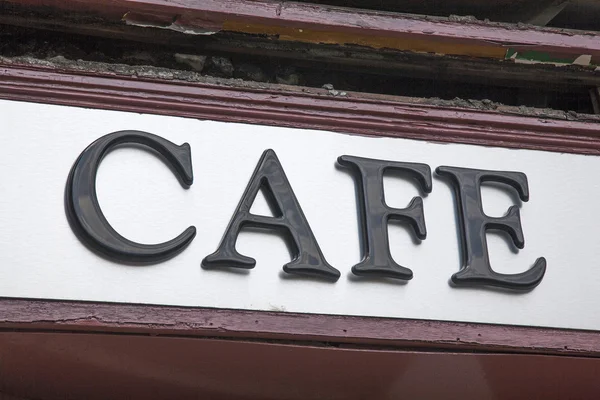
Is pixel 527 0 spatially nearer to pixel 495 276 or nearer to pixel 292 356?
pixel 495 276

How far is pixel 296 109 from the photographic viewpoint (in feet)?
7.96

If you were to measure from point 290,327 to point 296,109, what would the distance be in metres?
0.68

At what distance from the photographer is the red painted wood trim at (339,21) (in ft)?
7.99

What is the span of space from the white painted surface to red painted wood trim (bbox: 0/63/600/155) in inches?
1.4

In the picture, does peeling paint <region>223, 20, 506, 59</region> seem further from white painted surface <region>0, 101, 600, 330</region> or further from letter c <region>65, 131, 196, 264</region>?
letter c <region>65, 131, 196, 264</region>

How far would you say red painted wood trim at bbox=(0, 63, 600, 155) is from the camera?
2.28 metres

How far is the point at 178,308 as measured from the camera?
212 centimetres

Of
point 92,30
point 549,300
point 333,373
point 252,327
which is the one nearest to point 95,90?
point 92,30

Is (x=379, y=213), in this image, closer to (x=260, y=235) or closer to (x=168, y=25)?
(x=260, y=235)

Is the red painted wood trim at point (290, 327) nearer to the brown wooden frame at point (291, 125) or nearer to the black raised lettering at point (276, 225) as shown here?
the brown wooden frame at point (291, 125)

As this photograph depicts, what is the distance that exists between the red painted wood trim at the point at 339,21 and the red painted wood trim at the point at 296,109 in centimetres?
22

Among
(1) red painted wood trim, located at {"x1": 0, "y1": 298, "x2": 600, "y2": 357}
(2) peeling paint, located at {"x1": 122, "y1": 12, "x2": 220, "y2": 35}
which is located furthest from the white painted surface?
(2) peeling paint, located at {"x1": 122, "y1": 12, "x2": 220, "y2": 35}

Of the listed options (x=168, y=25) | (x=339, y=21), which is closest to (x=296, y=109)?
(x=339, y=21)

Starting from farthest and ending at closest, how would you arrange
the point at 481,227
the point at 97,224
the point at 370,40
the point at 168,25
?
1. the point at 370,40
2. the point at 168,25
3. the point at 481,227
4. the point at 97,224
